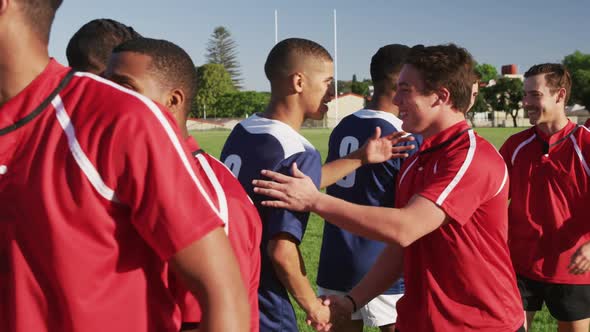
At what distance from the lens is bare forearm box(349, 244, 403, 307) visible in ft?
10.9

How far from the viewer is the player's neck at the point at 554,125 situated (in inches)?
201

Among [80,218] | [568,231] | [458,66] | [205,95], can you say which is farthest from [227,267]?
[205,95]

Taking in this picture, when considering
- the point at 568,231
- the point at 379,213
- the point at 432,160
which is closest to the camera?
the point at 379,213

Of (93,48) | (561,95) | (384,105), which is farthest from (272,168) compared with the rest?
(561,95)

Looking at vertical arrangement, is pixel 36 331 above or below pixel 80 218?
below

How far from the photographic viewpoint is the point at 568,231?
4926mm

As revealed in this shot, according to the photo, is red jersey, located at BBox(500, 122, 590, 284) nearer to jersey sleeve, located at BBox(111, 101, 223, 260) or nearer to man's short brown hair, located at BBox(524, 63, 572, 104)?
man's short brown hair, located at BBox(524, 63, 572, 104)

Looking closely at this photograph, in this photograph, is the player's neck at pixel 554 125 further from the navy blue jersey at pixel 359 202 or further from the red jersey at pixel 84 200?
the red jersey at pixel 84 200

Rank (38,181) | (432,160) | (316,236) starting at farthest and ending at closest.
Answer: (316,236) → (432,160) → (38,181)

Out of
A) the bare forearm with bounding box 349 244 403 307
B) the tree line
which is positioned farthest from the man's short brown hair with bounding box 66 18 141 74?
the tree line

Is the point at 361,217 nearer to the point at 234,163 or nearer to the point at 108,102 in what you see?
the point at 234,163

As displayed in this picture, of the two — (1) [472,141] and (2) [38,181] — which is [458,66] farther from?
(2) [38,181]

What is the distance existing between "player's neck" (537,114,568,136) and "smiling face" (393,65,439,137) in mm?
2378

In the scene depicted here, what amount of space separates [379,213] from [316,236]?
748 centimetres
